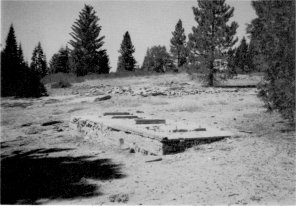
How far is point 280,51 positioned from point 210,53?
1513 cm

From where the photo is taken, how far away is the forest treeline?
9.81 m

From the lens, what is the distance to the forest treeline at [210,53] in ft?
32.2

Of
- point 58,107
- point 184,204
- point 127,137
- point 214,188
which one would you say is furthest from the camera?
point 58,107

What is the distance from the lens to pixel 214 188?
6117 millimetres

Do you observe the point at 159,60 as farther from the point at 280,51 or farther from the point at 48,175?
the point at 48,175

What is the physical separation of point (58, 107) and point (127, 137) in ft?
33.2

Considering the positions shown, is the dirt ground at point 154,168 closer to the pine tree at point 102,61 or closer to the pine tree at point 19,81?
the pine tree at point 19,81

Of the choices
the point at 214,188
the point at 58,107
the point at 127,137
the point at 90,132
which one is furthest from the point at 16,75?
the point at 214,188

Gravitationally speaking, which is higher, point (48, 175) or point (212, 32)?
point (212, 32)

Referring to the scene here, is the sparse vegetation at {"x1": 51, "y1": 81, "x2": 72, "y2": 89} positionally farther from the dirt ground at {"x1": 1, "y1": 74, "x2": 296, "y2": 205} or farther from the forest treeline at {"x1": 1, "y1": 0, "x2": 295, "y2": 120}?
the dirt ground at {"x1": 1, "y1": 74, "x2": 296, "y2": 205}

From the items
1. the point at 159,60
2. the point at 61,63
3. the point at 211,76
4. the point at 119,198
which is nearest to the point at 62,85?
the point at 211,76

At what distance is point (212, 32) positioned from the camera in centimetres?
2547

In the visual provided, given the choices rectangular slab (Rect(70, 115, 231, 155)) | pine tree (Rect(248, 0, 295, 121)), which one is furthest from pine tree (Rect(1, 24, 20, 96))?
pine tree (Rect(248, 0, 295, 121))

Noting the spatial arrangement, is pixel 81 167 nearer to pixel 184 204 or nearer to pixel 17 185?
pixel 17 185
